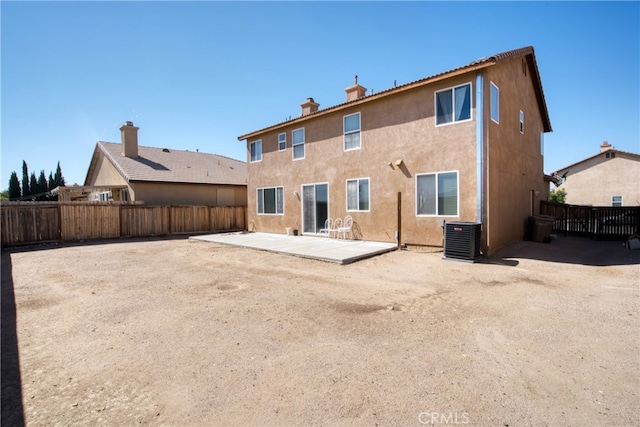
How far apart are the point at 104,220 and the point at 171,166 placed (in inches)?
256

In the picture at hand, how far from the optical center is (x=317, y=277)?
6852 mm

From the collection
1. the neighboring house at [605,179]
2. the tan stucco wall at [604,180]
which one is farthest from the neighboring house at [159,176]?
the tan stucco wall at [604,180]

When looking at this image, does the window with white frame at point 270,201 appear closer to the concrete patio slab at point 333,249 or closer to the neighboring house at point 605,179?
the concrete patio slab at point 333,249

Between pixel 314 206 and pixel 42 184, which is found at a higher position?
pixel 42 184

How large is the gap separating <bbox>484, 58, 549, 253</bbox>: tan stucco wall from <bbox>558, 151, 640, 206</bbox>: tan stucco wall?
1716cm

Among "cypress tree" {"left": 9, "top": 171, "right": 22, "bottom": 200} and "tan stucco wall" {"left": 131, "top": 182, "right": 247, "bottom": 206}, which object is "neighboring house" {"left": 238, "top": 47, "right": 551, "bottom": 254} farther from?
"cypress tree" {"left": 9, "top": 171, "right": 22, "bottom": 200}

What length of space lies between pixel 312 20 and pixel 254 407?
11.5 metres

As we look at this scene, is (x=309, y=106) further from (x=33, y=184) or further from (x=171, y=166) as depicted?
(x=33, y=184)

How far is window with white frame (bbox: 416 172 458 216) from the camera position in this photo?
9.27 m

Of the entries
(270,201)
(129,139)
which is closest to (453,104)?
(270,201)

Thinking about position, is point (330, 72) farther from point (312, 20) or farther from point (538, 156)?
point (538, 156)

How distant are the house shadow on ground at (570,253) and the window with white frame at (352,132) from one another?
6283 millimetres

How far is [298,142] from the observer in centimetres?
1432

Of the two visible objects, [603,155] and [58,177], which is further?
[58,177]
